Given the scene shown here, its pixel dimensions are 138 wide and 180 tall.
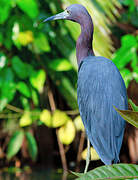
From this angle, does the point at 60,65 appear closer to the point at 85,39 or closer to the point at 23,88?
the point at 23,88

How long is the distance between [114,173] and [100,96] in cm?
61

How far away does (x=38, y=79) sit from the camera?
236 centimetres

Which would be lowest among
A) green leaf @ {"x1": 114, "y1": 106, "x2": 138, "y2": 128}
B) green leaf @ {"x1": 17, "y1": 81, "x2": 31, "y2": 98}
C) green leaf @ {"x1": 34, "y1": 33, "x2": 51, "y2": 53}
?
green leaf @ {"x1": 114, "y1": 106, "x2": 138, "y2": 128}

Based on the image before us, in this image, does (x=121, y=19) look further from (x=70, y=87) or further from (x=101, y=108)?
(x=101, y=108)

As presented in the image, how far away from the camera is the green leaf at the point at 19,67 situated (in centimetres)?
236

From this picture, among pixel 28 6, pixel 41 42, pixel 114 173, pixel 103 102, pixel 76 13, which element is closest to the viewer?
pixel 114 173

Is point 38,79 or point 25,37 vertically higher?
point 25,37

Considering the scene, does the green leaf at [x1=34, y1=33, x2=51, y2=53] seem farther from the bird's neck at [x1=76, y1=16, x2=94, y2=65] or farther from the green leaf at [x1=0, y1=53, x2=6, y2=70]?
the bird's neck at [x1=76, y1=16, x2=94, y2=65]

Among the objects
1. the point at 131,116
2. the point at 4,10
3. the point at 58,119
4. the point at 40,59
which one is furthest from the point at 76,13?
the point at 40,59

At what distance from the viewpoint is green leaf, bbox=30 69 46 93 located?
2.35 metres

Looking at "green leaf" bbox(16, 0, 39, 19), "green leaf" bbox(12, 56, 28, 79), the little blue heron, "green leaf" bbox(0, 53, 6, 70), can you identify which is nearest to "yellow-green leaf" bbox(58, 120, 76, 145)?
"green leaf" bbox(12, 56, 28, 79)

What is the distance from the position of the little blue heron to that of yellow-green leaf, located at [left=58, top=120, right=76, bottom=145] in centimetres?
124

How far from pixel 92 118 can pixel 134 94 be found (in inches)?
57.3

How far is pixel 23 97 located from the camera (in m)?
2.56
